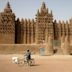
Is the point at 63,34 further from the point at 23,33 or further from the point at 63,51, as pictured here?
the point at 63,51

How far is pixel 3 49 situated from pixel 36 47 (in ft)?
22.0

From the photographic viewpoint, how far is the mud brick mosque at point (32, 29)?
5650cm

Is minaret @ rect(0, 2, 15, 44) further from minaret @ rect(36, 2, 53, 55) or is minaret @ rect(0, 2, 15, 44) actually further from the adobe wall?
the adobe wall

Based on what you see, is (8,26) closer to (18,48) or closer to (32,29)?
(32,29)

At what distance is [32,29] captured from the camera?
5819 centimetres

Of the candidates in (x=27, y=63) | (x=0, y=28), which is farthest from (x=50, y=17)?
(x=27, y=63)

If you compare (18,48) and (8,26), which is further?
(8,26)

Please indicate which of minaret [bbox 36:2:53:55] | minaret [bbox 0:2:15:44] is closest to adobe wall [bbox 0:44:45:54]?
minaret [bbox 0:2:15:44]

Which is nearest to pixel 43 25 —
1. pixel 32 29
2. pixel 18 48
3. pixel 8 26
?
pixel 32 29

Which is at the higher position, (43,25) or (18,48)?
(43,25)

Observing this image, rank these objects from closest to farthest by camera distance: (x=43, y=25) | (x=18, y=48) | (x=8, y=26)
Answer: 1. (x=18, y=48)
2. (x=8, y=26)
3. (x=43, y=25)

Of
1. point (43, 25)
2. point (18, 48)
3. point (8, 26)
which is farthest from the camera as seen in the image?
point (43, 25)

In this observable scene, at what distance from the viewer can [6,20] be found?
2247 inches

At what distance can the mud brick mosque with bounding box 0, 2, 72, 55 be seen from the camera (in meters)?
56.5
